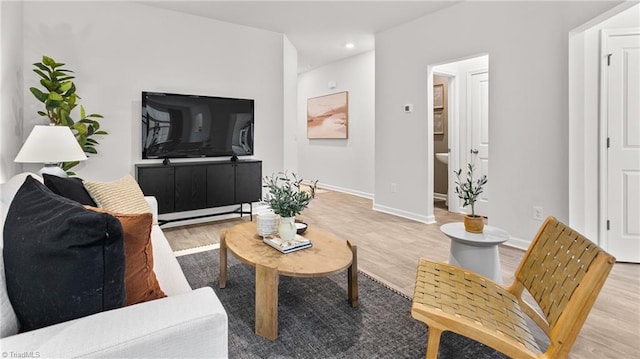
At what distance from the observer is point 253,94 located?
15.2 ft

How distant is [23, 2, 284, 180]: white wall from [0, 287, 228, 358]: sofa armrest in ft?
10.9

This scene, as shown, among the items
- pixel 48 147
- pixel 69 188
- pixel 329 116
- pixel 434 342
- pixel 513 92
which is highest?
pixel 329 116

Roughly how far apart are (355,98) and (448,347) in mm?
5094

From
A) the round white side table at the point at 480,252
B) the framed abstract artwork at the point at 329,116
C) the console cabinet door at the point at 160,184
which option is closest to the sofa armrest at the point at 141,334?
the round white side table at the point at 480,252

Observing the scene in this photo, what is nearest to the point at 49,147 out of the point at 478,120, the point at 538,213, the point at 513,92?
the point at 513,92

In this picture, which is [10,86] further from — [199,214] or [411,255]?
[411,255]

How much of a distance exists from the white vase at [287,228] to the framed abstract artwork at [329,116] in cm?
463

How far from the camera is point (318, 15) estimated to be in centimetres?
421

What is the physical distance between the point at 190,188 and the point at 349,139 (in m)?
3.41

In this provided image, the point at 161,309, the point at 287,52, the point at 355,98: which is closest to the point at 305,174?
the point at 355,98

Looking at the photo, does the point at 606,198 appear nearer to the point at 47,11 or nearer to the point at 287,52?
the point at 287,52

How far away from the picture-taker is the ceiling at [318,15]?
3863mm

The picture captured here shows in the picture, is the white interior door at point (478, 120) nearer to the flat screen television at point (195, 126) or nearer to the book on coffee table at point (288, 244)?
the flat screen television at point (195, 126)

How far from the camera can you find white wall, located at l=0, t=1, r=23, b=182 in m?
2.50
